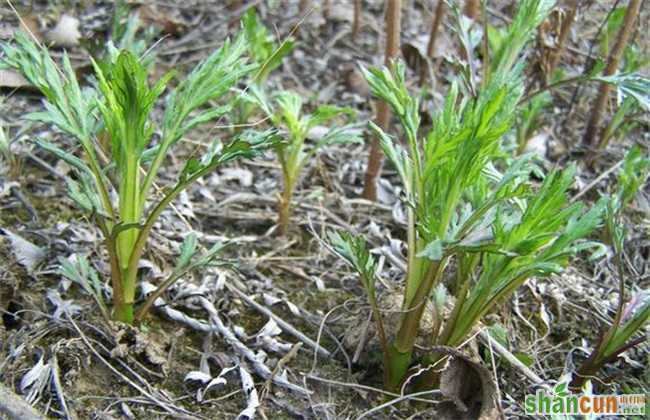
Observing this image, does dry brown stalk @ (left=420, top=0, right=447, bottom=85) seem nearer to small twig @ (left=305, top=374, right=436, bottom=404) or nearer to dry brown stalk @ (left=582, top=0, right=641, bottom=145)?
dry brown stalk @ (left=582, top=0, right=641, bottom=145)

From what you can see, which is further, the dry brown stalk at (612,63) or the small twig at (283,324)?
the dry brown stalk at (612,63)

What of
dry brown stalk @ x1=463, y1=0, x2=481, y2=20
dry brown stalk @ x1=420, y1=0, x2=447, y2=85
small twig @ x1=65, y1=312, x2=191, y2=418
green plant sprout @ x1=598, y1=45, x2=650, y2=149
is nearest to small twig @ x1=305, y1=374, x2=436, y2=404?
small twig @ x1=65, y1=312, x2=191, y2=418

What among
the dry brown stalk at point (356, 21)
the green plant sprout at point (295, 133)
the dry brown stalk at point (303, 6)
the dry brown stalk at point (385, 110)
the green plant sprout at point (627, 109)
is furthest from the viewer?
the dry brown stalk at point (303, 6)

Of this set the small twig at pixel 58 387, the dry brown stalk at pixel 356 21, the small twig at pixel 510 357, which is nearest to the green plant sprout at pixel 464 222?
the small twig at pixel 510 357

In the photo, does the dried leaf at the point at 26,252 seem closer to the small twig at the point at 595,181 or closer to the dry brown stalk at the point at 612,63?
the small twig at the point at 595,181

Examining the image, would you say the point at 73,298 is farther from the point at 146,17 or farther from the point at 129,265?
the point at 146,17

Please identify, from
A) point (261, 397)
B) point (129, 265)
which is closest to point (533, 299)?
point (261, 397)

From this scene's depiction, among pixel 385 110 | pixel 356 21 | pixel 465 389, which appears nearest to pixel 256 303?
pixel 465 389
